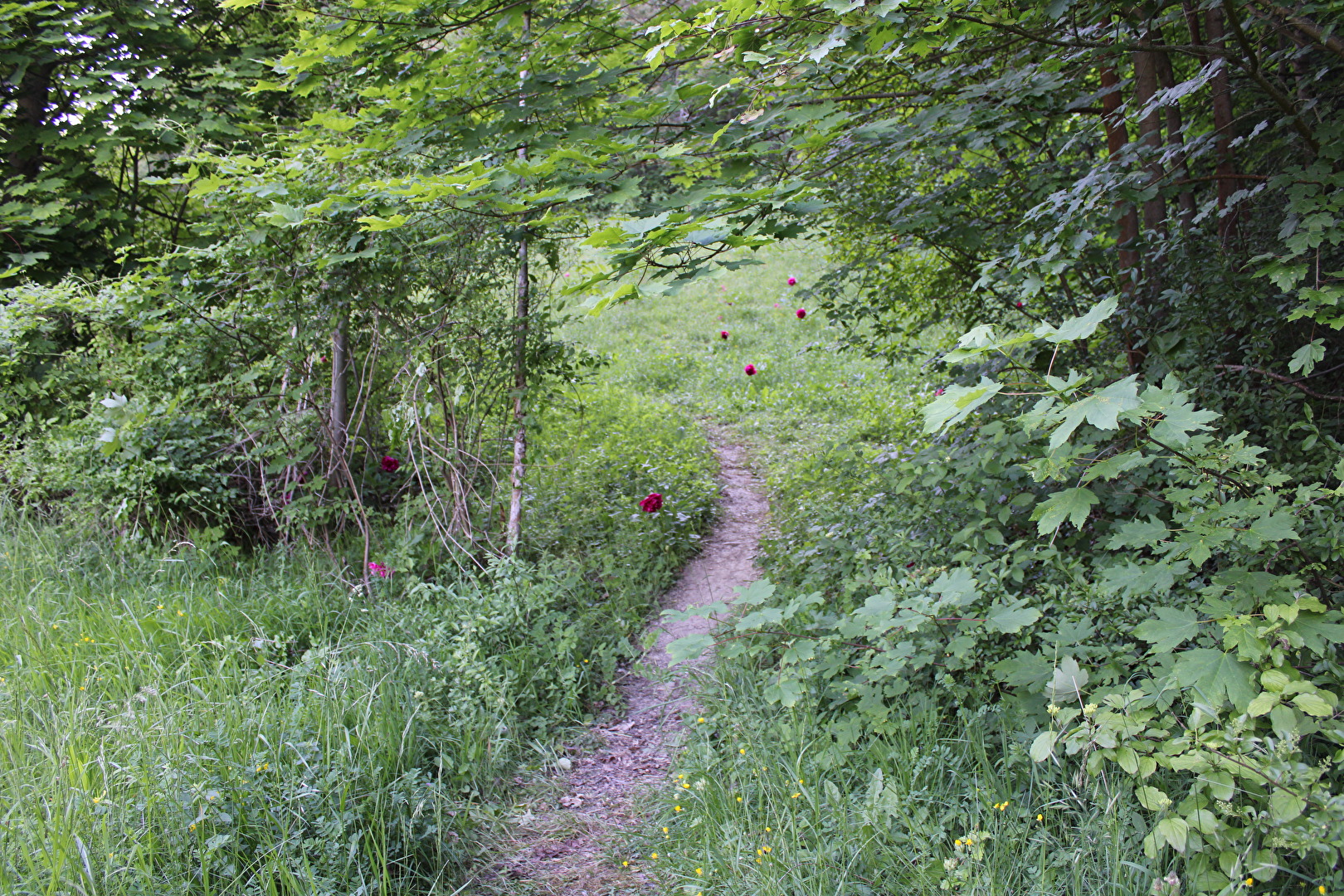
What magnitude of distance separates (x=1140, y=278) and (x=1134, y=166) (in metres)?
0.45

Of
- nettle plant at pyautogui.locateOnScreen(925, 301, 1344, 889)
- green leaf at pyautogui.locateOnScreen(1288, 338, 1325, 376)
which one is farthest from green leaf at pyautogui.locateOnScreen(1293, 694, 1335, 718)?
green leaf at pyautogui.locateOnScreen(1288, 338, 1325, 376)

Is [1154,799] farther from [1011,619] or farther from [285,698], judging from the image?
[285,698]

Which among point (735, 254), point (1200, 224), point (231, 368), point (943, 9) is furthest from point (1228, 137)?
point (231, 368)

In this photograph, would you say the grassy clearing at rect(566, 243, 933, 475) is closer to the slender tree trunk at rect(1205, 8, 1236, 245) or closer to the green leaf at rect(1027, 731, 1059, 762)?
the slender tree trunk at rect(1205, 8, 1236, 245)

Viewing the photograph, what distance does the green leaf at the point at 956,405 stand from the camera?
1.43 meters

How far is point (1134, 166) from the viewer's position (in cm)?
303

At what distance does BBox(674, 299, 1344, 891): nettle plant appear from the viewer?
1.66 meters

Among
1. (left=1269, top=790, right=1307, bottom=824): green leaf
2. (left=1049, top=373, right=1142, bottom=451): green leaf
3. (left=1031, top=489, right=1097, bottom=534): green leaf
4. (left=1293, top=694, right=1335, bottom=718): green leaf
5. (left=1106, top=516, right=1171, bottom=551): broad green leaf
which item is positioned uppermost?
(left=1049, top=373, right=1142, bottom=451): green leaf

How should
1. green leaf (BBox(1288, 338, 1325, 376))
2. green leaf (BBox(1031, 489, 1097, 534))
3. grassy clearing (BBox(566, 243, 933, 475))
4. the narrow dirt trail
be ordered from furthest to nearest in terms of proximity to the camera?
1. grassy clearing (BBox(566, 243, 933, 475))
2. the narrow dirt trail
3. green leaf (BBox(1288, 338, 1325, 376))
4. green leaf (BBox(1031, 489, 1097, 534))

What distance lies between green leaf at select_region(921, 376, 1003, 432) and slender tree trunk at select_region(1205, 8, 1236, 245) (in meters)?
2.22

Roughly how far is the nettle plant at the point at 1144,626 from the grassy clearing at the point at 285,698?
114 cm

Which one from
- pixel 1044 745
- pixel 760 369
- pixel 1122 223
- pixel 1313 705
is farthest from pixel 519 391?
pixel 760 369

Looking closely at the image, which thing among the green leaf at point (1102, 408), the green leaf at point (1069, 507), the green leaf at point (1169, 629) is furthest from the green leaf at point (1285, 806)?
the green leaf at point (1102, 408)

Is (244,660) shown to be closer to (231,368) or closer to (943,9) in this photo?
(231,368)
